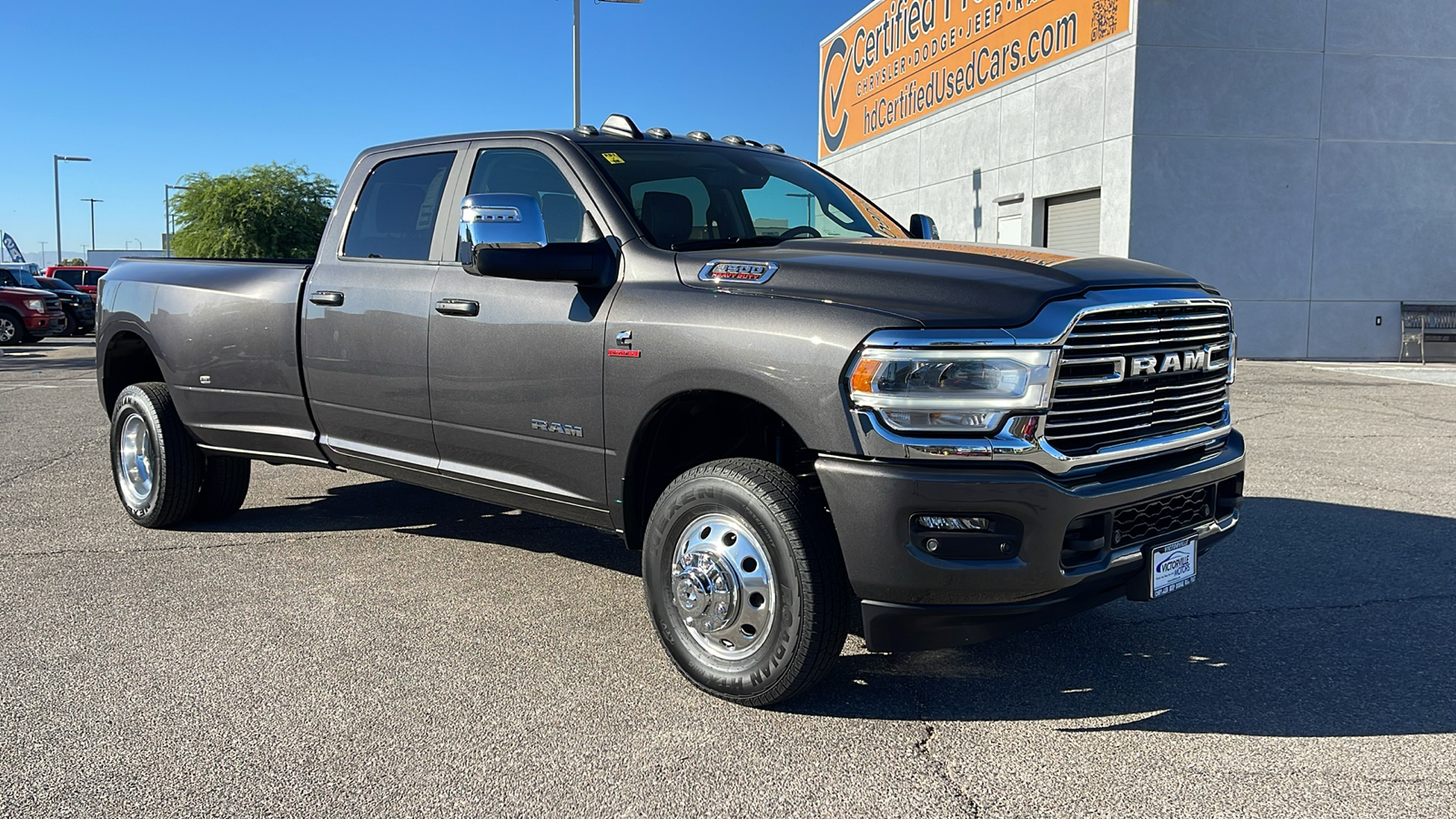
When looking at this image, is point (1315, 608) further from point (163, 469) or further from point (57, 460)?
point (57, 460)

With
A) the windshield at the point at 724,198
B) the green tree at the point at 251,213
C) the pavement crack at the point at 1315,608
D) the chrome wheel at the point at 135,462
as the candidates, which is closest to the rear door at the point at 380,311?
the windshield at the point at 724,198

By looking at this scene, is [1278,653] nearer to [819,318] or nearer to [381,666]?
[819,318]

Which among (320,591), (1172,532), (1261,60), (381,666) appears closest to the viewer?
(1172,532)

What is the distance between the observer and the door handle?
4493 millimetres

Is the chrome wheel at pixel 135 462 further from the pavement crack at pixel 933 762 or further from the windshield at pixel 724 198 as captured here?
the pavement crack at pixel 933 762

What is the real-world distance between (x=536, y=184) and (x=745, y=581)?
1963 mm

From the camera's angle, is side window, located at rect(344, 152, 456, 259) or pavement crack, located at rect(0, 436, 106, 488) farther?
pavement crack, located at rect(0, 436, 106, 488)

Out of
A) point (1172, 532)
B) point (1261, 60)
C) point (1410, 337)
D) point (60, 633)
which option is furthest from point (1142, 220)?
point (60, 633)

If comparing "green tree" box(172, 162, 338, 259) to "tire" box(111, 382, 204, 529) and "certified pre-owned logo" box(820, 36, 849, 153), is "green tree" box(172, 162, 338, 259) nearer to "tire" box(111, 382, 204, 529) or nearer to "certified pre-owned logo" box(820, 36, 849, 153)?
"certified pre-owned logo" box(820, 36, 849, 153)

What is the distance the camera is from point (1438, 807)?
2.96m

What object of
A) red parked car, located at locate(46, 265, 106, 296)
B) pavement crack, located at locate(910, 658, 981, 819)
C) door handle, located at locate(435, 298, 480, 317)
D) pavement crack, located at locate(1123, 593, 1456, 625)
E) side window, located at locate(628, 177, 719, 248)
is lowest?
pavement crack, located at locate(910, 658, 981, 819)

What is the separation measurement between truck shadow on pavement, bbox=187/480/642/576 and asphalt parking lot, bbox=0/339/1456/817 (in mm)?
44

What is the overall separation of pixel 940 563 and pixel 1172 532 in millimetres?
922

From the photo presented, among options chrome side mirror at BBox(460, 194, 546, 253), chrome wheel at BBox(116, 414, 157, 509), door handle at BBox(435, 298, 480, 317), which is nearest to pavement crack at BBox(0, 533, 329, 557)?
chrome wheel at BBox(116, 414, 157, 509)
